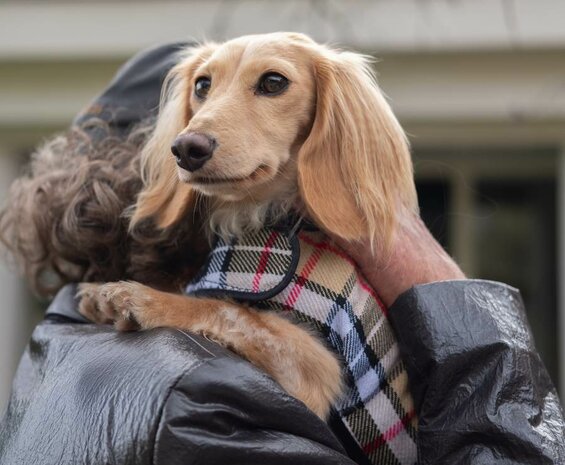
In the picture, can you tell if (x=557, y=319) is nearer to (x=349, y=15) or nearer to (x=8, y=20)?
(x=349, y=15)

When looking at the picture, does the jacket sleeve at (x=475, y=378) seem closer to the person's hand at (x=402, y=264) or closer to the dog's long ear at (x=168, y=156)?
the person's hand at (x=402, y=264)

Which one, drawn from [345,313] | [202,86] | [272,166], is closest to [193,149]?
[272,166]

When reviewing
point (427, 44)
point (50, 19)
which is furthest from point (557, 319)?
point (50, 19)

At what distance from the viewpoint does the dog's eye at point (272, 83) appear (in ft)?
7.06

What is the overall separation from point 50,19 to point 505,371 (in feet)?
16.9

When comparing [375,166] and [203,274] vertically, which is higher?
[375,166]

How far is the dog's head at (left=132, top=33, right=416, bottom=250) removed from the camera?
6.60 feet

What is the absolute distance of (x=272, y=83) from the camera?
2.15 meters

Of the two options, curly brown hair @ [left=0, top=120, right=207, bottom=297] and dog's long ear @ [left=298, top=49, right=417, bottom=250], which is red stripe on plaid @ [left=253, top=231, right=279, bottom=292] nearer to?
dog's long ear @ [left=298, top=49, right=417, bottom=250]

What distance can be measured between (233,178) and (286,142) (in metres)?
0.22

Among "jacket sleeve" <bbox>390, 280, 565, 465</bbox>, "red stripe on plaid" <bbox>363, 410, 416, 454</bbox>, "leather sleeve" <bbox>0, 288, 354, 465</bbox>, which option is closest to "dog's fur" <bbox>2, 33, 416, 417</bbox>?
"red stripe on plaid" <bbox>363, 410, 416, 454</bbox>

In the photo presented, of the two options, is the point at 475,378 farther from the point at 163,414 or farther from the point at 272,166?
the point at 272,166

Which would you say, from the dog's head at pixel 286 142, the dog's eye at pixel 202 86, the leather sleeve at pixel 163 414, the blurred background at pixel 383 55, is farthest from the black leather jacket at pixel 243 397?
the blurred background at pixel 383 55

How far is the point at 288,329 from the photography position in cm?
194
